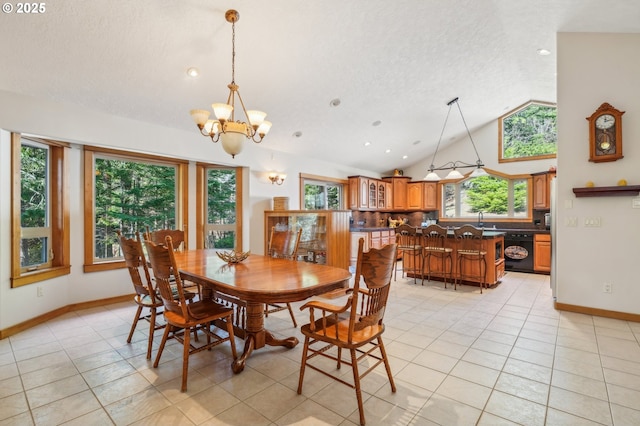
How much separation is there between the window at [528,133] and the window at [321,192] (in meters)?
3.90

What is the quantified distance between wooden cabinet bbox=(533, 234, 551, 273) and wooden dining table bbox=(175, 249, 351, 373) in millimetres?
5567

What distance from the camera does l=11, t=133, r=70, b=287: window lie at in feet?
10.7

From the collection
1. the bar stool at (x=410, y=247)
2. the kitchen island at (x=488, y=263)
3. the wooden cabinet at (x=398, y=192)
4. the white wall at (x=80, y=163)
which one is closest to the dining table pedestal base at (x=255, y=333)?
the white wall at (x=80, y=163)

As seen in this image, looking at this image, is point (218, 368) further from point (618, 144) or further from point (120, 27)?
point (618, 144)

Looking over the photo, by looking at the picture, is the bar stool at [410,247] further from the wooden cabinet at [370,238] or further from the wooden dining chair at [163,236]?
the wooden dining chair at [163,236]

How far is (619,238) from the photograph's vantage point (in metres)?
3.51

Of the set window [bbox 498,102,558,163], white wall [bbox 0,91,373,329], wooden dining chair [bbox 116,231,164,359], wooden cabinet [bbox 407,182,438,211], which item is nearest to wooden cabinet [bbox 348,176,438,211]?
wooden cabinet [bbox 407,182,438,211]

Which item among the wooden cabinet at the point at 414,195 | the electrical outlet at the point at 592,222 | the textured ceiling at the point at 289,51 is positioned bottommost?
the electrical outlet at the point at 592,222

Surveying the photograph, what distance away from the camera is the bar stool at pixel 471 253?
4.82 m

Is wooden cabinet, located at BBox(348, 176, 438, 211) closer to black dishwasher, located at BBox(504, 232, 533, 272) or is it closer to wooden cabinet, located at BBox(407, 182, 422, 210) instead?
wooden cabinet, located at BBox(407, 182, 422, 210)

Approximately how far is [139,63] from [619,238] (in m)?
5.64

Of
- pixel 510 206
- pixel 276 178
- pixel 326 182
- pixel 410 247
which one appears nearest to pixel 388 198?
pixel 326 182

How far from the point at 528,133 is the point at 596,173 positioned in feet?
12.7

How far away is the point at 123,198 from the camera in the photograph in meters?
4.43
